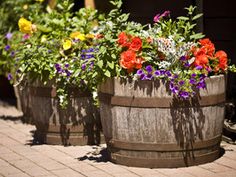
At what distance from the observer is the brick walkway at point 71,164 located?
16.8ft

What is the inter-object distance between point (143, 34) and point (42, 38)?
4.88ft

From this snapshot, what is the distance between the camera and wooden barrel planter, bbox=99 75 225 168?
500 centimetres

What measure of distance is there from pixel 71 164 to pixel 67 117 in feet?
2.38

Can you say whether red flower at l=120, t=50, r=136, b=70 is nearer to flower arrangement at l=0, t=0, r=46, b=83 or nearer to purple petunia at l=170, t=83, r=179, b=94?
purple petunia at l=170, t=83, r=179, b=94

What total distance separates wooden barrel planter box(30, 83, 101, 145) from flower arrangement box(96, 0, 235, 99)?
31.9 inches

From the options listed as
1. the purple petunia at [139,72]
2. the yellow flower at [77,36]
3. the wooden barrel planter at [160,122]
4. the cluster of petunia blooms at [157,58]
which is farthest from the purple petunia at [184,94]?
the yellow flower at [77,36]

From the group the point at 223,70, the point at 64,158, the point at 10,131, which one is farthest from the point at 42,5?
the point at 223,70

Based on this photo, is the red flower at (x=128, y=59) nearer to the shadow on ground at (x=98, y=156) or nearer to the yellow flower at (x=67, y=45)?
the shadow on ground at (x=98, y=156)

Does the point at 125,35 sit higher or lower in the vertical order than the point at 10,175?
higher

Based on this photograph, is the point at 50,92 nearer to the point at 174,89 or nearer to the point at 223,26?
the point at 174,89

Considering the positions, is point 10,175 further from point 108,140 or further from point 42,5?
point 42,5

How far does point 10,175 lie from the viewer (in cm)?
514

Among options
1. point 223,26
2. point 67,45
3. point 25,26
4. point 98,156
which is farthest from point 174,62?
point 25,26

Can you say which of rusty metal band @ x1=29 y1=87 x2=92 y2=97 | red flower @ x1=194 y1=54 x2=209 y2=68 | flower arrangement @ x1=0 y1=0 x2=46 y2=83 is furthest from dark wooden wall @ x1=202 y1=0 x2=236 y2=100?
flower arrangement @ x1=0 y1=0 x2=46 y2=83
